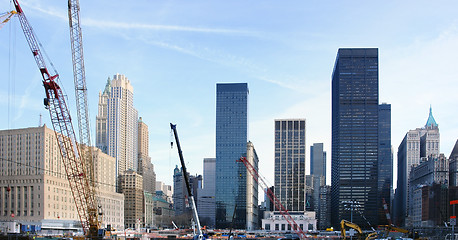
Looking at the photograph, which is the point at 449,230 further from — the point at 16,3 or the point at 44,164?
the point at 44,164

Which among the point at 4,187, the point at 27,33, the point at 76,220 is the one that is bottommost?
the point at 76,220

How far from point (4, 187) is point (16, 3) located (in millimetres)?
121238

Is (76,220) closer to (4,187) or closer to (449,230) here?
(4,187)

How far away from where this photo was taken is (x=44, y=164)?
196125 mm

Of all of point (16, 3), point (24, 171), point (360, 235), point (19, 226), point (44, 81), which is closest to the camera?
point (16, 3)

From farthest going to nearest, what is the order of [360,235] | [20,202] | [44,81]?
[20,202], [360,235], [44,81]

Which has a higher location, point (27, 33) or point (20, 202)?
point (27, 33)

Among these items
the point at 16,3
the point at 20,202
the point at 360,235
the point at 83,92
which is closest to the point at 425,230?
the point at 360,235

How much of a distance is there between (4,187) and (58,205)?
2189cm

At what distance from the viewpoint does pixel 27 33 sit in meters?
90.4

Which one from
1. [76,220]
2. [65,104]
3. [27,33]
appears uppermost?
[27,33]

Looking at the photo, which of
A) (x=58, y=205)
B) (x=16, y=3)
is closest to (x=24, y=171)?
(x=58, y=205)

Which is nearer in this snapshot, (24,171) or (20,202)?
(20,202)

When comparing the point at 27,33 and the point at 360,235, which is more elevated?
the point at 27,33
